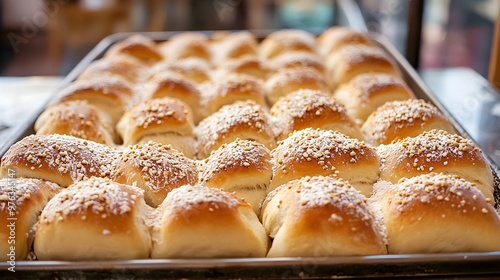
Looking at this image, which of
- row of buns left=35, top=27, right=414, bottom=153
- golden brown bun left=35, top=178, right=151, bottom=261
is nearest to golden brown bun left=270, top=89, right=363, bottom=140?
row of buns left=35, top=27, right=414, bottom=153

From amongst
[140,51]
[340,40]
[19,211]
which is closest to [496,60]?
[340,40]

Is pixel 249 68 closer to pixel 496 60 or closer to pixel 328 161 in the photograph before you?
pixel 328 161

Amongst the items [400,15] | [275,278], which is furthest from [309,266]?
[400,15]

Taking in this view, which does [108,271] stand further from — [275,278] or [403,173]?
[403,173]

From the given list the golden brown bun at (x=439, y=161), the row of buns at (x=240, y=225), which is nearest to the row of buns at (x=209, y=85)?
the golden brown bun at (x=439, y=161)

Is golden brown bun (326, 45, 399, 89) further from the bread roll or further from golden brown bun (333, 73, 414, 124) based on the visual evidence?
the bread roll
